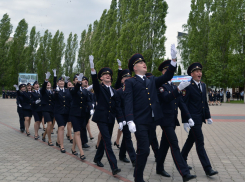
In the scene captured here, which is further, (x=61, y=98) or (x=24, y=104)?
(x=24, y=104)

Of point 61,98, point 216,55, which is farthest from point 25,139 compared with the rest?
point 216,55

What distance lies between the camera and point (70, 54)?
57719 millimetres

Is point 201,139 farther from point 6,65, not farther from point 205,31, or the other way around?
point 6,65

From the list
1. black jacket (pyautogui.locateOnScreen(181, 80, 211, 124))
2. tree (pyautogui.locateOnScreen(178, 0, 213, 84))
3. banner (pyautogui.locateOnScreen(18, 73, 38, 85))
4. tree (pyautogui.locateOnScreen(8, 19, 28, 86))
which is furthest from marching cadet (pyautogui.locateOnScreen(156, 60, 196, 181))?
tree (pyautogui.locateOnScreen(8, 19, 28, 86))

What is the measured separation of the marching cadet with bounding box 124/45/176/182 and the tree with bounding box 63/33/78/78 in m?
54.3

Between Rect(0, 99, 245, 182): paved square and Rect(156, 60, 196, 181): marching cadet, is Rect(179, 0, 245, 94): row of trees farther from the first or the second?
Rect(156, 60, 196, 181): marching cadet

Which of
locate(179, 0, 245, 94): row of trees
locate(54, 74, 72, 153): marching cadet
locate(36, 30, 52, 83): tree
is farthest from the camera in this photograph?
locate(36, 30, 52, 83): tree

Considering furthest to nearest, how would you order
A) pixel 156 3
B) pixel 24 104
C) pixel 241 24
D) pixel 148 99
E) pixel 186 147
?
1. pixel 156 3
2. pixel 241 24
3. pixel 24 104
4. pixel 186 147
5. pixel 148 99

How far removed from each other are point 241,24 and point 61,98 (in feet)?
102

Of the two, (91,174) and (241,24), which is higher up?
(241,24)

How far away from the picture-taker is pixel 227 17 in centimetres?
3819

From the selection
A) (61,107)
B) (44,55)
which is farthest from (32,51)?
(61,107)

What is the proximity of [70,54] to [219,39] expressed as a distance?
31.1 meters

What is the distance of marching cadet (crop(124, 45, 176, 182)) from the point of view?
422cm
